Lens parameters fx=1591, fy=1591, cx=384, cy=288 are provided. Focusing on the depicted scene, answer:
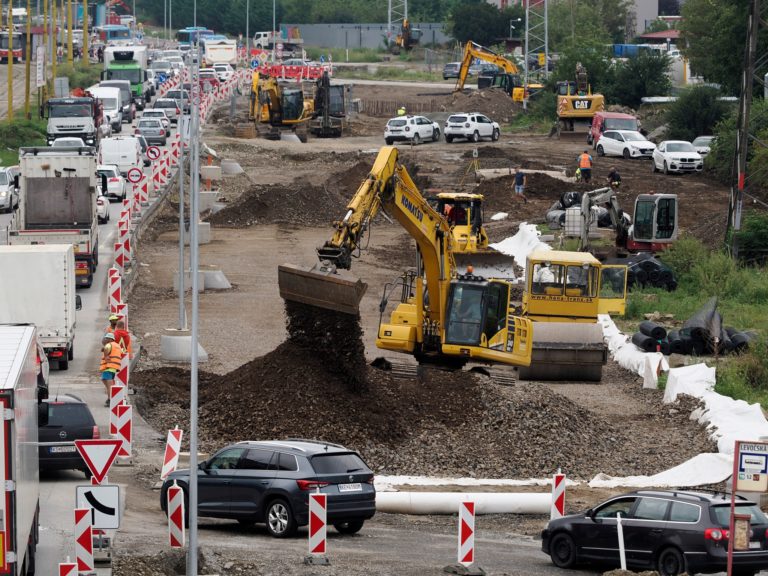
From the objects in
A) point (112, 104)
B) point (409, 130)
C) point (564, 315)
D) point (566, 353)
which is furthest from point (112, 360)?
point (112, 104)

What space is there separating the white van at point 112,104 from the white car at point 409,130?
13684 millimetres

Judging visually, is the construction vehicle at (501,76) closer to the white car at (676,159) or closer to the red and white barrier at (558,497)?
the white car at (676,159)

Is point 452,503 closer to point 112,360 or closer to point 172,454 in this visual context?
point 172,454

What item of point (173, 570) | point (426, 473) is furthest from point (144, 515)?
point (426, 473)

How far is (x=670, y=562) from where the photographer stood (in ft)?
59.8

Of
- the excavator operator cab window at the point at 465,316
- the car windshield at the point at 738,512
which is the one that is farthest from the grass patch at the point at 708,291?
the car windshield at the point at 738,512

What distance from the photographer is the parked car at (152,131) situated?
242ft

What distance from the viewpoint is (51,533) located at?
1930cm

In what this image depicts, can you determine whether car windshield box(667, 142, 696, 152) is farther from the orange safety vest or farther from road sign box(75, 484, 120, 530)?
road sign box(75, 484, 120, 530)

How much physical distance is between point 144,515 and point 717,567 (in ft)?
25.0

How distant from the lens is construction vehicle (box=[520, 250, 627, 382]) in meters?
33.1

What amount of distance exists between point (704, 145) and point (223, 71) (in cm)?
5068

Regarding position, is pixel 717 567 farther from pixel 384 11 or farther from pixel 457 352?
pixel 384 11

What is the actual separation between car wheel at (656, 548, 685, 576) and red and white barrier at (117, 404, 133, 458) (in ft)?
27.1
